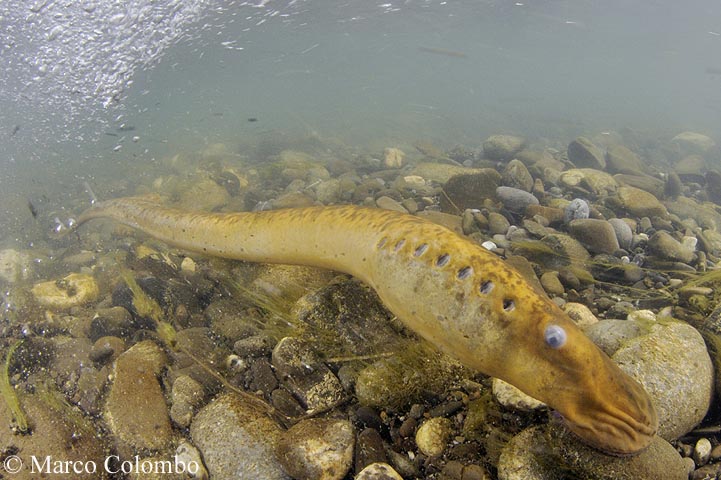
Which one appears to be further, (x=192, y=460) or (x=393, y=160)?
(x=393, y=160)

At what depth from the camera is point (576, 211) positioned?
13.4ft

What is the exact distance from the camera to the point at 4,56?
73.9ft

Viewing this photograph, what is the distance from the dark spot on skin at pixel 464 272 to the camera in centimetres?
189

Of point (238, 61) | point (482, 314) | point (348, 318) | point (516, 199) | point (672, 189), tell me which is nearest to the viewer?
point (482, 314)

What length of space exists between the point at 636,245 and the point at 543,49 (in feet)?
293

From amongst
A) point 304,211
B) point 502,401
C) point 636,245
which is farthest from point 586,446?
point 636,245

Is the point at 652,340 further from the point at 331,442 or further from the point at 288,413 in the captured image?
the point at 288,413

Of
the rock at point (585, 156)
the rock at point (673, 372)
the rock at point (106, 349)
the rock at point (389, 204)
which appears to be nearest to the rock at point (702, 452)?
the rock at point (673, 372)

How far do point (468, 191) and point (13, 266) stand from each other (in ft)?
21.5

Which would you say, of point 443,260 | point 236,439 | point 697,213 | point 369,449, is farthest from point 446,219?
point 697,213

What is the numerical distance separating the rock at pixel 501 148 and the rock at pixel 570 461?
24.2 ft

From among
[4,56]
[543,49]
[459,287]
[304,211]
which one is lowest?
[543,49]

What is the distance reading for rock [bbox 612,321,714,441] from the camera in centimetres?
192

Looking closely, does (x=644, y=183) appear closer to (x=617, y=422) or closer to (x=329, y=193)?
(x=329, y=193)
